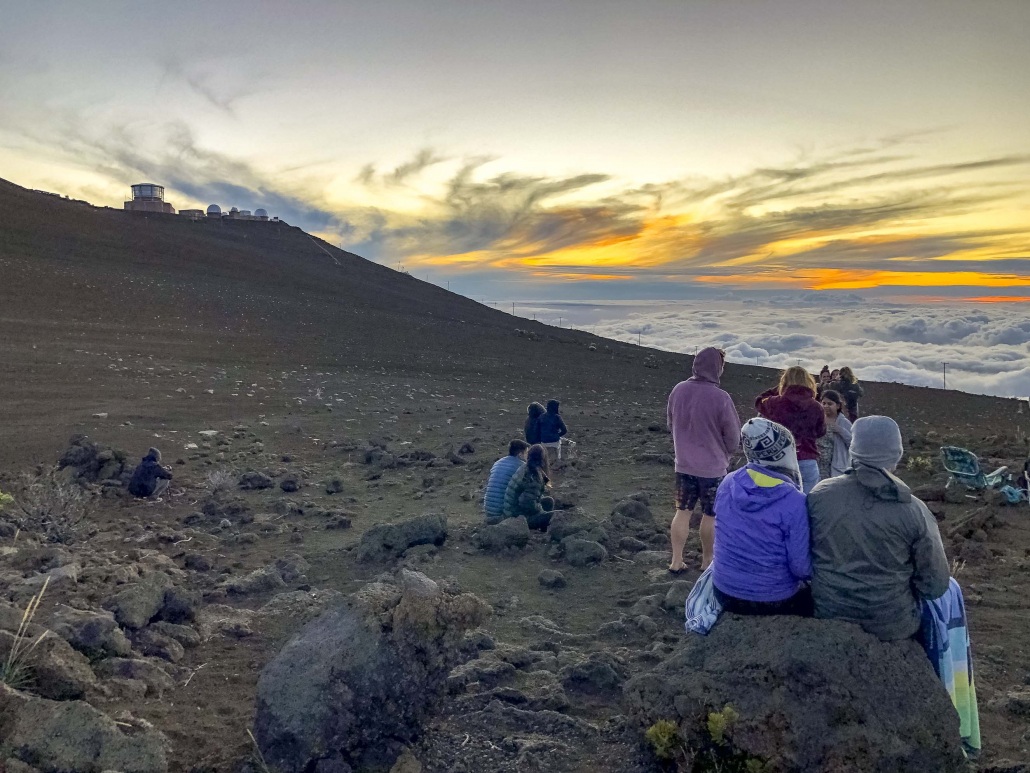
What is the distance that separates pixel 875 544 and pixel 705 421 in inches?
92.4

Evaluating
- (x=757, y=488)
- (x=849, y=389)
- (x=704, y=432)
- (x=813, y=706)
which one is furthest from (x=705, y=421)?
(x=813, y=706)

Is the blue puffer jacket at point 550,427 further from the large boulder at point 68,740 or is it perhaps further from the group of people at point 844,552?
the large boulder at point 68,740

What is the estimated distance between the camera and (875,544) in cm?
304

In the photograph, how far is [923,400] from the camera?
28.5 m

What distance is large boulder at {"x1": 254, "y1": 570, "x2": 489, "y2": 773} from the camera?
10.7ft

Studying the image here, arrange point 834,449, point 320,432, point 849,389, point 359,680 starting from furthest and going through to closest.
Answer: point 320,432 → point 849,389 → point 834,449 → point 359,680

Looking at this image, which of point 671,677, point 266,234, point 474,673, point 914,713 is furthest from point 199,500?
point 266,234

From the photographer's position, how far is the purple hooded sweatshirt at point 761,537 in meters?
3.20

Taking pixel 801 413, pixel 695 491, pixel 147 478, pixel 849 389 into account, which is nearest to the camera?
pixel 801 413

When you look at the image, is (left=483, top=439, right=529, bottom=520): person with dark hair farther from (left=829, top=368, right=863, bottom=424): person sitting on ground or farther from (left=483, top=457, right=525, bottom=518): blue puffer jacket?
(left=829, top=368, right=863, bottom=424): person sitting on ground

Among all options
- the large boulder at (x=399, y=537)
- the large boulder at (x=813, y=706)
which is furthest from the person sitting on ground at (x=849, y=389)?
the large boulder at (x=399, y=537)

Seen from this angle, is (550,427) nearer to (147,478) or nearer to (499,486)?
(499,486)

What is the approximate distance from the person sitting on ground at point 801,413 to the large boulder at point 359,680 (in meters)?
2.72

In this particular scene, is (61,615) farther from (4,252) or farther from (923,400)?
(4,252)
